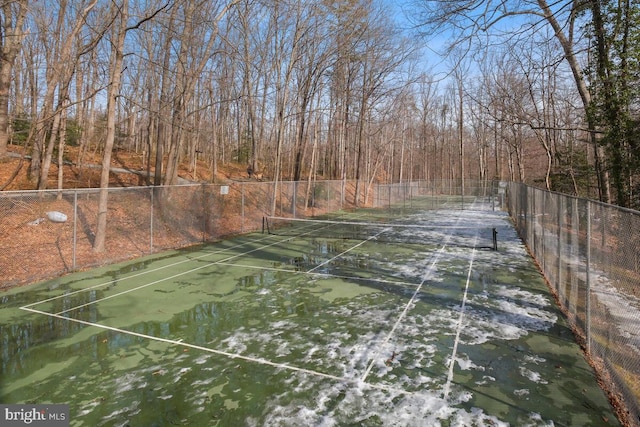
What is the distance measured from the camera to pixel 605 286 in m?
4.38

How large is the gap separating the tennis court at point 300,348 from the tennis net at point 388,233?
3940 mm

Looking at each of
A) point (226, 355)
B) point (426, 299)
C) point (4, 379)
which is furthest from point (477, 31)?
point (4, 379)

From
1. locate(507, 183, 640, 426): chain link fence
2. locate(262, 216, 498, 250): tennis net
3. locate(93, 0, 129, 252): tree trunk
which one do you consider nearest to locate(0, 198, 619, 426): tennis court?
locate(507, 183, 640, 426): chain link fence

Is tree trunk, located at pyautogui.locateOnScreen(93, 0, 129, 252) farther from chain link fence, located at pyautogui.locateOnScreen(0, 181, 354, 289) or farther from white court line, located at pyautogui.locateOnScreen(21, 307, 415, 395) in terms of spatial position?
white court line, located at pyautogui.locateOnScreen(21, 307, 415, 395)

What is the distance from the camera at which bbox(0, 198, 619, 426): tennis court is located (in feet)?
12.1

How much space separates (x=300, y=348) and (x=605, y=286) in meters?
3.96

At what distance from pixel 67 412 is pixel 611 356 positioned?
19.6 feet

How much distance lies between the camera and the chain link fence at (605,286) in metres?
3.52

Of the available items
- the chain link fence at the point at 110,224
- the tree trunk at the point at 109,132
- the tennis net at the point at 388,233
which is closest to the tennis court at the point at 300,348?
the chain link fence at the point at 110,224

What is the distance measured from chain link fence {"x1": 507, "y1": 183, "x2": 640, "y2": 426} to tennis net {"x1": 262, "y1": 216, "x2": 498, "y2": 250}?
556 centimetres

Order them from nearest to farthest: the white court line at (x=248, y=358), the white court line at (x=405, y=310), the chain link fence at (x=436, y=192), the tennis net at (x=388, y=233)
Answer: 1. the white court line at (x=248, y=358)
2. the white court line at (x=405, y=310)
3. the tennis net at (x=388, y=233)
4. the chain link fence at (x=436, y=192)

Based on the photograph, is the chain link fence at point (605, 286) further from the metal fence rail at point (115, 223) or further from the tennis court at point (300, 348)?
the metal fence rail at point (115, 223)

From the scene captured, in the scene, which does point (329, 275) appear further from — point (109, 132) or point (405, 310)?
point (109, 132)

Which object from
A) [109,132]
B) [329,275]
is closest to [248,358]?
[329,275]
